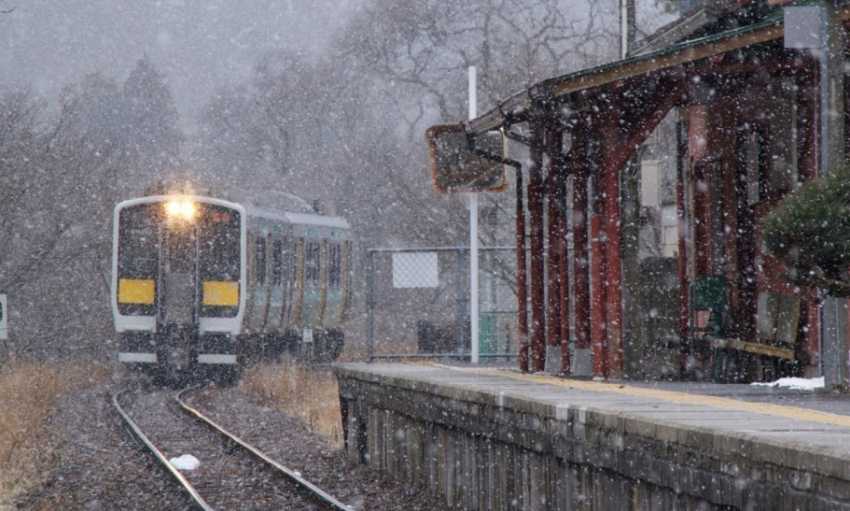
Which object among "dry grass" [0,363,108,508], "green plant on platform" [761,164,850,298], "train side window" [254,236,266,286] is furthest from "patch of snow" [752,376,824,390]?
"train side window" [254,236,266,286]

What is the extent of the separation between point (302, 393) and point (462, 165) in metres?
6.03

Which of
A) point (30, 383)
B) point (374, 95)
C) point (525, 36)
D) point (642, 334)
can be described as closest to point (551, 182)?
point (642, 334)

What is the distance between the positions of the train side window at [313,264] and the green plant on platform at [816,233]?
16.4m

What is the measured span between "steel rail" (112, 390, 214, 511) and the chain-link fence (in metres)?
2.84

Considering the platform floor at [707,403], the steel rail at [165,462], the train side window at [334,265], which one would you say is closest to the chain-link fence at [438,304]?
the train side window at [334,265]

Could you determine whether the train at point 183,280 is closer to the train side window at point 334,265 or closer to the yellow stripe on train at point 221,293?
the yellow stripe on train at point 221,293

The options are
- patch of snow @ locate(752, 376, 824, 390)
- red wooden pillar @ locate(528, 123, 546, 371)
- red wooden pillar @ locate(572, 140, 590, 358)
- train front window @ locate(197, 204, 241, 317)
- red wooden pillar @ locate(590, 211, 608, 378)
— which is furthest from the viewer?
train front window @ locate(197, 204, 241, 317)

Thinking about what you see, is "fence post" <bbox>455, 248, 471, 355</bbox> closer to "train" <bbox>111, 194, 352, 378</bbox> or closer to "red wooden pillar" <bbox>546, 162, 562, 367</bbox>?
"red wooden pillar" <bbox>546, 162, 562, 367</bbox>

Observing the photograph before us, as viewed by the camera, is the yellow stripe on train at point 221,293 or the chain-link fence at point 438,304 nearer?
the chain-link fence at point 438,304

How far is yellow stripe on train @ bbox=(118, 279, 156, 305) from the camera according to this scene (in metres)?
20.6

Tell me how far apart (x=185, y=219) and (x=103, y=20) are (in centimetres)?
9635

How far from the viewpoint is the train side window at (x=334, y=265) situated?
25.7 meters

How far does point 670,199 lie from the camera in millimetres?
21359

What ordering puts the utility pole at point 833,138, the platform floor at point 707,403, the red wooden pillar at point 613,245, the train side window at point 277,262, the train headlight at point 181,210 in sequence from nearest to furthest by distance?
the platform floor at point 707,403 < the utility pole at point 833,138 < the red wooden pillar at point 613,245 < the train headlight at point 181,210 < the train side window at point 277,262
